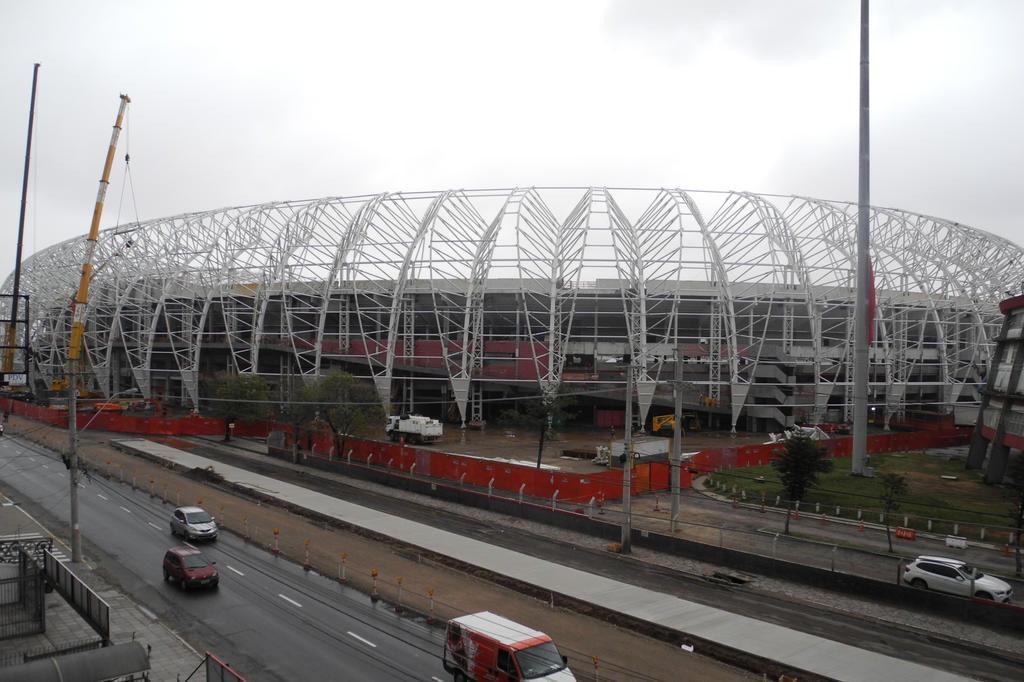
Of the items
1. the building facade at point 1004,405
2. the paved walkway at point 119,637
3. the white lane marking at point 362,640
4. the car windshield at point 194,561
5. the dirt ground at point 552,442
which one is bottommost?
the dirt ground at point 552,442

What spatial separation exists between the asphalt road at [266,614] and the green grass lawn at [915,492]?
17856 millimetres

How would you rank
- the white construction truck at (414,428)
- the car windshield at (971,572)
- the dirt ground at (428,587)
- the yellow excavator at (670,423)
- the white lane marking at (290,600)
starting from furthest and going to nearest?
the yellow excavator at (670,423), the white construction truck at (414,428), the car windshield at (971,572), the white lane marking at (290,600), the dirt ground at (428,587)

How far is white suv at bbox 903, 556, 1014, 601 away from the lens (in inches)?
645

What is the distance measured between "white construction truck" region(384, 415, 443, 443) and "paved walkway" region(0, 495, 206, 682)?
90.1 feet

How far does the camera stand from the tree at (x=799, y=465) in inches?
1033

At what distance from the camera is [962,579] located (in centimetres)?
1673

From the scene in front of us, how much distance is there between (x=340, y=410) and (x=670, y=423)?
22667 millimetres

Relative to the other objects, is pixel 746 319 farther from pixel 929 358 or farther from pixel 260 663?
pixel 260 663

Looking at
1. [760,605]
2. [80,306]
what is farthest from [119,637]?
[80,306]

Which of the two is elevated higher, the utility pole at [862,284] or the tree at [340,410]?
the utility pole at [862,284]

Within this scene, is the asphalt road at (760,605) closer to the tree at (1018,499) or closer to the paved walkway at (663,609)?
the paved walkway at (663,609)

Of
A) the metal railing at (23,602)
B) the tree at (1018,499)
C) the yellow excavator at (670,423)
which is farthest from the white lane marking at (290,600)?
the yellow excavator at (670,423)

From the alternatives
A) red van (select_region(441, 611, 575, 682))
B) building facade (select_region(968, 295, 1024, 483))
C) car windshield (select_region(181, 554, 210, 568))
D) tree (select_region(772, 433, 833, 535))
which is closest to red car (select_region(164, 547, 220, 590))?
car windshield (select_region(181, 554, 210, 568))

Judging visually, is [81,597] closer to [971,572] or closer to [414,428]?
[971,572]
